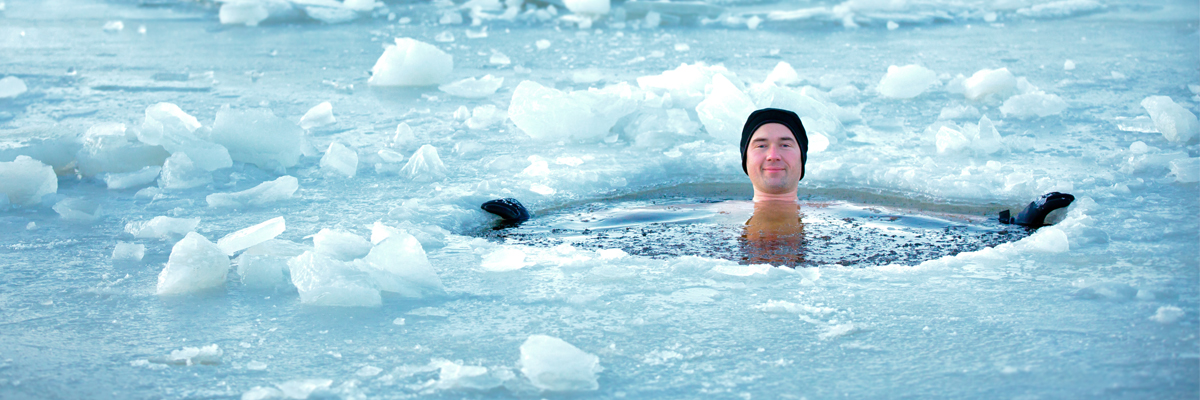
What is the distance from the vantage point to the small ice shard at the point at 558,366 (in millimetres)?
1888

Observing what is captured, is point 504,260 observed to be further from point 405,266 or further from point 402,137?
point 402,137

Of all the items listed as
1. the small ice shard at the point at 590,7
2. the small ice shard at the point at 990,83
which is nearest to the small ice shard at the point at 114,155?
the small ice shard at the point at 990,83

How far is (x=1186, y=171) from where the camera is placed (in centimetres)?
349

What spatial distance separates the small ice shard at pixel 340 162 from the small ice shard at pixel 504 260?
145 centimetres

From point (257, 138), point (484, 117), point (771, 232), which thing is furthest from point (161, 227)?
point (484, 117)

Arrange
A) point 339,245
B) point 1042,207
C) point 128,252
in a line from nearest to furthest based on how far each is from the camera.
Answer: point 339,245, point 128,252, point 1042,207

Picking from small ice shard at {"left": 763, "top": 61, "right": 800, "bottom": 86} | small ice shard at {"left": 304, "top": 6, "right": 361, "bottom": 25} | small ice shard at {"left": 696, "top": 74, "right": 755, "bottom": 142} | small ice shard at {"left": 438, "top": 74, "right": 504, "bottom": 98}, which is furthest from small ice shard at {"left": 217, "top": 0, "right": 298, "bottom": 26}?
small ice shard at {"left": 696, "top": 74, "right": 755, "bottom": 142}

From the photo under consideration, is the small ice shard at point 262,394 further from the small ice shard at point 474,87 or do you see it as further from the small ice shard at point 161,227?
the small ice shard at point 474,87

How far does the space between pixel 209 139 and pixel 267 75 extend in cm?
243

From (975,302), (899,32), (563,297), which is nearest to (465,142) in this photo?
(563,297)

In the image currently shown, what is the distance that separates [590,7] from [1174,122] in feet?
19.9

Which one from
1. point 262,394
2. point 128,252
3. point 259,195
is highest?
point 259,195

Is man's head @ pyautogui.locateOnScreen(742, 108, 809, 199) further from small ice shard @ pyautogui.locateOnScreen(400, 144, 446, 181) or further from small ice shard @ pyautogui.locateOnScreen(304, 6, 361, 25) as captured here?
small ice shard @ pyautogui.locateOnScreen(304, 6, 361, 25)

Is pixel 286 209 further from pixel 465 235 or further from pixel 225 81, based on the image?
pixel 225 81
